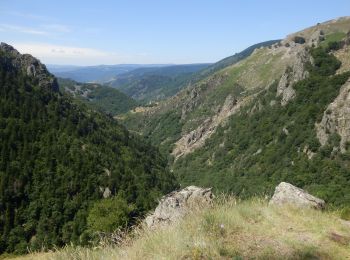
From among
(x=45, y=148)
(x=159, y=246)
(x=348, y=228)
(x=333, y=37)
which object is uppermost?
(x=333, y=37)

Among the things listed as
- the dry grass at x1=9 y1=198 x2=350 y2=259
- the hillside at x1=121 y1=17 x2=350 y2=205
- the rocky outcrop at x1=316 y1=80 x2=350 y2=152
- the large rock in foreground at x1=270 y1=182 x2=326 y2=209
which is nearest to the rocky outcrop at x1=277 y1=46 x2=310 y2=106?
the hillside at x1=121 y1=17 x2=350 y2=205

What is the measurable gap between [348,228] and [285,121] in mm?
129406

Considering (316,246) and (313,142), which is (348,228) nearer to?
(316,246)

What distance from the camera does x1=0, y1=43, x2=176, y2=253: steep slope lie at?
134m

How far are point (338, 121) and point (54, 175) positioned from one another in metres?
104

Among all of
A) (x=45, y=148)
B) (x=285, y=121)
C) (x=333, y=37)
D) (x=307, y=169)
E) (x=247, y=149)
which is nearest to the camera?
(x=307, y=169)

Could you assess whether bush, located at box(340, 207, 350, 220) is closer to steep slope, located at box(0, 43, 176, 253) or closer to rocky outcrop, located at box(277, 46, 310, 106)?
steep slope, located at box(0, 43, 176, 253)

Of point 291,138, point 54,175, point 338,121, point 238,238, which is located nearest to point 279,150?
point 291,138

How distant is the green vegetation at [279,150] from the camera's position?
9746 cm

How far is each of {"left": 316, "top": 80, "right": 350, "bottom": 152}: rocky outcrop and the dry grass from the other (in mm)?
89692

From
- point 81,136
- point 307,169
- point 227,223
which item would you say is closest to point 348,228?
point 227,223

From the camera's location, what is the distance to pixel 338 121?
101m

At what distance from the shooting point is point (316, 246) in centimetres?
1157

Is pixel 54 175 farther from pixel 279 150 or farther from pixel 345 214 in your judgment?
pixel 345 214
